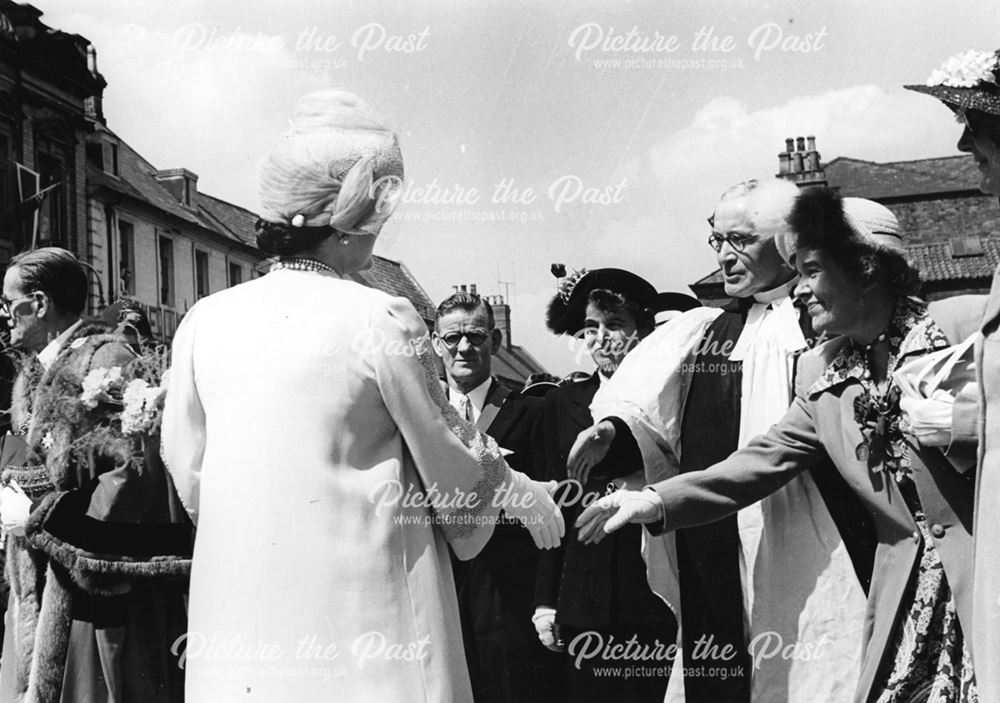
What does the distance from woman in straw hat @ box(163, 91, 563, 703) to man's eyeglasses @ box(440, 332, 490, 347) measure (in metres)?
2.25

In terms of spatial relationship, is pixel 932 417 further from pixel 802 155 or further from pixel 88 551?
pixel 802 155

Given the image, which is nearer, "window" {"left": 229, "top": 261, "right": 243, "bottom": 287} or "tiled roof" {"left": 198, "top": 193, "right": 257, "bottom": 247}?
"tiled roof" {"left": 198, "top": 193, "right": 257, "bottom": 247}

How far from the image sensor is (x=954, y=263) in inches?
657

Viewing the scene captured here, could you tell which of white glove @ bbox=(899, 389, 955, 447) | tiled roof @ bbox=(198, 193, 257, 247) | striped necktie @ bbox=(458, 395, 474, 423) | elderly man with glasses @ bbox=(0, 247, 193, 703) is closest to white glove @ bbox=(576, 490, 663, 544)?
white glove @ bbox=(899, 389, 955, 447)

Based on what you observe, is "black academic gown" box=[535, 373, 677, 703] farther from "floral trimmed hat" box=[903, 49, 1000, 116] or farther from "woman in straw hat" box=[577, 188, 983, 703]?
"floral trimmed hat" box=[903, 49, 1000, 116]

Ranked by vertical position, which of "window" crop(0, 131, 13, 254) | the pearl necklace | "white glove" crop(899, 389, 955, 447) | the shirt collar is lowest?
"white glove" crop(899, 389, 955, 447)

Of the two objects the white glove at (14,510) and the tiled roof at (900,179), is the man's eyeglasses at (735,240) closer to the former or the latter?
the white glove at (14,510)

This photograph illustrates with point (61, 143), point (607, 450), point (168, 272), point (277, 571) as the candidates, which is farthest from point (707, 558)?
point (61, 143)

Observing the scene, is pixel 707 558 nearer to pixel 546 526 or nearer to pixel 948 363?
pixel 546 526

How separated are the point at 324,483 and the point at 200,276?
10.8 meters

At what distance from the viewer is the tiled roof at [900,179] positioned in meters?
18.4

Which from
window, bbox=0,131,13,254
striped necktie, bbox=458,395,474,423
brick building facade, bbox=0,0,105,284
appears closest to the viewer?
striped necktie, bbox=458,395,474,423

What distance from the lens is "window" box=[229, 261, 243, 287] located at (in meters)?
11.4

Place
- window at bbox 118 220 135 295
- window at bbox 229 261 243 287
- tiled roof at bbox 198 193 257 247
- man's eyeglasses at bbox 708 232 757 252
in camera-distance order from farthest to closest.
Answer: window at bbox 118 220 135 295
window at bbox 229 261 243 287
tiled roof at bbox 198 193 257 247
man's eyeglasses at bbox 708 232 757 252
